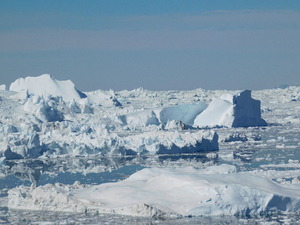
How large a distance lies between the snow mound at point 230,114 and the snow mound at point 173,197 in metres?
13.7

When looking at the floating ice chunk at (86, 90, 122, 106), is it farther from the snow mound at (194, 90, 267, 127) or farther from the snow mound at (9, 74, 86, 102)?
the snow mound at (194, 90, 267, 127)

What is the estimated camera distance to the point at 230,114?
78.6 ft

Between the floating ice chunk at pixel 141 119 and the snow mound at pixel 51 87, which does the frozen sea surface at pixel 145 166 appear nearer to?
the floating ice chunk at pixel 141 119

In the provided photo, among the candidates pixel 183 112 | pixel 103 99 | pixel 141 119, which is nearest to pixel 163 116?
pixel 141 119

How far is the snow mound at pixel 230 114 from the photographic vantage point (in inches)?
938

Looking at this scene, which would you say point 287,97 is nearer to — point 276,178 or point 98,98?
point 98,98

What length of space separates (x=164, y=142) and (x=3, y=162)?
13.7ft

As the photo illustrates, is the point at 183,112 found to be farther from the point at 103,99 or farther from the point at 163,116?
the point at 103,99

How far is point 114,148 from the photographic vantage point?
16.6 metres

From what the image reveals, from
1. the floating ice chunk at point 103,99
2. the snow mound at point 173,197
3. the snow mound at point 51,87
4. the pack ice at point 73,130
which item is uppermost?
the snow mound at point 51,87

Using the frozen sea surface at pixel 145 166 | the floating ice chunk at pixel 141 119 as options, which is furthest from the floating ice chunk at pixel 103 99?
the frozen sea surface at pixel 145 166

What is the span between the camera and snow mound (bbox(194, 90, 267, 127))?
78.1 feet

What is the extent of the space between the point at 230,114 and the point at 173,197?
15.0 metres

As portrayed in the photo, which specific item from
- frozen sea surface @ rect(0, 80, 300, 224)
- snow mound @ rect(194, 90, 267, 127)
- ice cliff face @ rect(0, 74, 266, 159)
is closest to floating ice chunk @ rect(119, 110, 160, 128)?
ice cliff face @ rect(0, 74, 266, 159)
